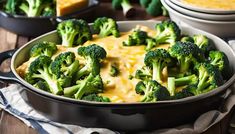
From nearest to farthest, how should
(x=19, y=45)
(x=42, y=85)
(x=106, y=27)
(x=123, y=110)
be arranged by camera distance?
(x=123, y=110) < (x=42, y=85) < (x=106, y=27) < (x=19, y=45)

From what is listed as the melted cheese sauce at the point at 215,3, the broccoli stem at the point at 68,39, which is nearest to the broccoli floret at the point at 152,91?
the broccoli stem at the point at 68,39

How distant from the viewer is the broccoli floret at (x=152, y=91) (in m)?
1.26

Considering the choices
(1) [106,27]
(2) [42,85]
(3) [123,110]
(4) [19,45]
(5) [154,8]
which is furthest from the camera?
(5) [154,8]

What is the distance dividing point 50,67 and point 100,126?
0.72ft

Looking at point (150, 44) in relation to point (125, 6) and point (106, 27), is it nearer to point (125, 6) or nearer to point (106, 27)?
point (106, 27)

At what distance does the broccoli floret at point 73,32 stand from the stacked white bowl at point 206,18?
30cm

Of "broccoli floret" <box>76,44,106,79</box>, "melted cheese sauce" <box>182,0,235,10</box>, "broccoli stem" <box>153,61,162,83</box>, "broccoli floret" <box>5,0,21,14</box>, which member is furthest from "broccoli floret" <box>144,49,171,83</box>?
"broccoli floret" <box>5,0,21,14</box>

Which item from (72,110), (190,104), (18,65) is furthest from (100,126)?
(18,65)

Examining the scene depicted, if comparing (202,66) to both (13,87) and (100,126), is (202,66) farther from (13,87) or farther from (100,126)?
(13,87)

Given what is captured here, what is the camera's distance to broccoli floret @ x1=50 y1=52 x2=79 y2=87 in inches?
53.0

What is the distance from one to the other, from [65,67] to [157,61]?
0.76 ft

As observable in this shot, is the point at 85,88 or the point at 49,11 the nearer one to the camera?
the point at 85,88

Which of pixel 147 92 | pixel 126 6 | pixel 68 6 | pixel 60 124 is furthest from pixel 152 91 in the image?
pixel 126 6

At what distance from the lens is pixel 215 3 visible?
5.60 ft
